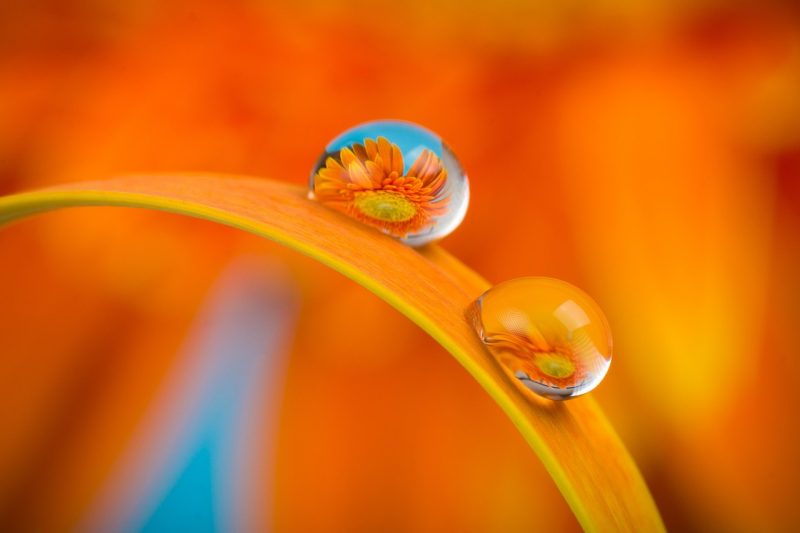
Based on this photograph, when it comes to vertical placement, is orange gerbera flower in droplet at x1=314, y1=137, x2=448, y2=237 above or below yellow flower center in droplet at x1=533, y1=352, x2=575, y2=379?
above

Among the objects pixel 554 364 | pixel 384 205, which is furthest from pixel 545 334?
pixel 384 205

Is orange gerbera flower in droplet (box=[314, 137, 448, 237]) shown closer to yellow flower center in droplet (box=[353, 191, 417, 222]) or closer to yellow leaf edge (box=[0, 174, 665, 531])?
yellow flower center in droplet (box=[353, 191, 417, 222])

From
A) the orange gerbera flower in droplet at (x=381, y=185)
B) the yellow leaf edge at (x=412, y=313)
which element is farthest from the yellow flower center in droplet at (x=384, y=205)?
the yellow leaf edge at (x=412, y=313)

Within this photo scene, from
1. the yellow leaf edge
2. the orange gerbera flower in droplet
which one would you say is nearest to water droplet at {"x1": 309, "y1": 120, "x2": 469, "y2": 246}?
the orange gerbera flower in droplet

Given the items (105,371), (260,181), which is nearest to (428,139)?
(260,181)

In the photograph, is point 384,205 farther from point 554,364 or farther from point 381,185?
point 554,364

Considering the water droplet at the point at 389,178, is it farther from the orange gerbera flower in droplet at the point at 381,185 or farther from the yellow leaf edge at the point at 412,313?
the yellow leaf edge at the point at 412,313
